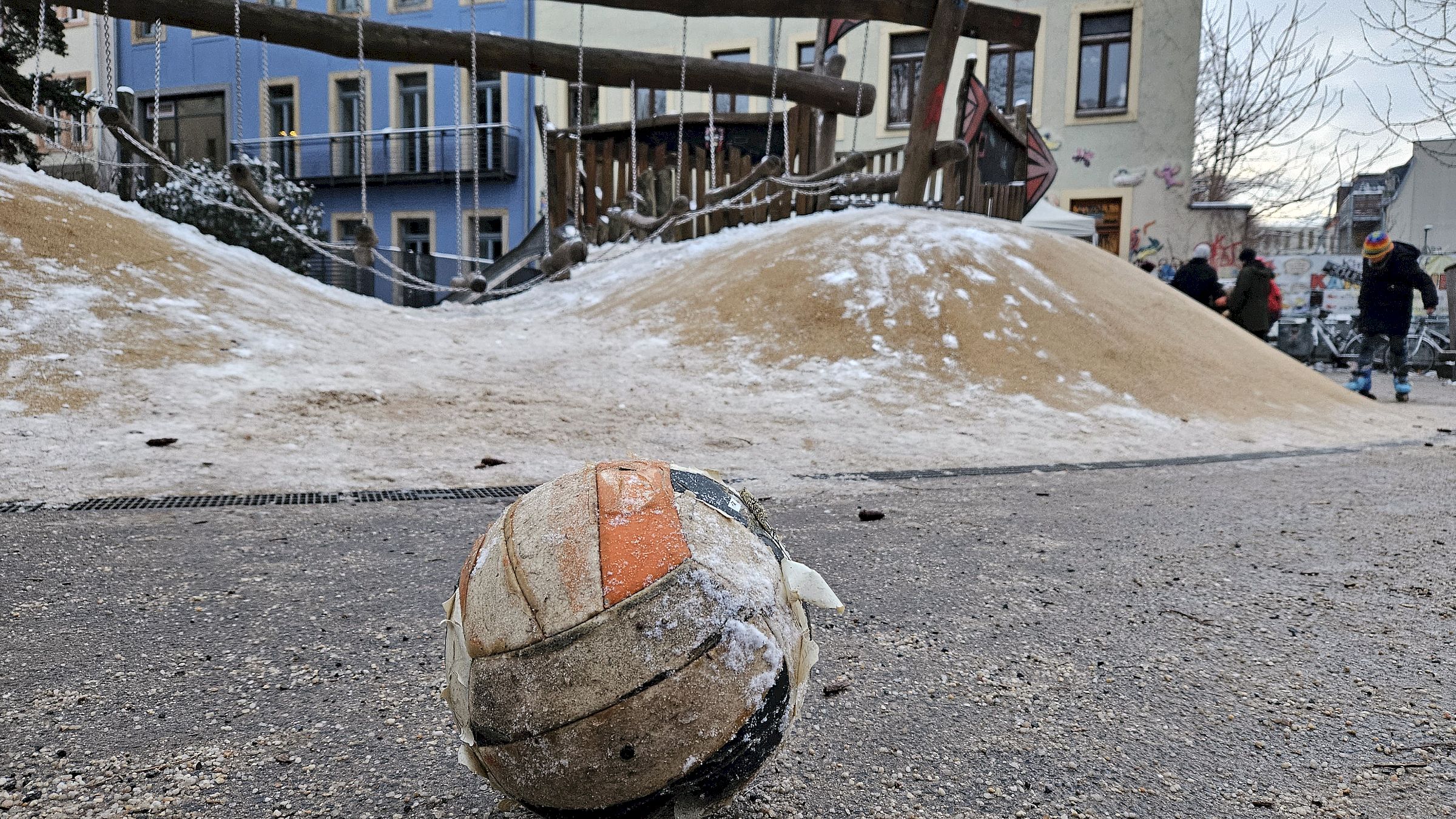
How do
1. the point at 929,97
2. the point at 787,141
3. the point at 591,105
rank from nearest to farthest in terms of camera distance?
the point at 929,97
the point at 787,141
the point at 591,105

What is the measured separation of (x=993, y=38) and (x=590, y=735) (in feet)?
39.8

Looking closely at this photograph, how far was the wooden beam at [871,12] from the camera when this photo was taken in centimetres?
1038

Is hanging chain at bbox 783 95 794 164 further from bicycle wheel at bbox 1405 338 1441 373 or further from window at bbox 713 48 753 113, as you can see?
bicycle wheel at bbox 1405 338 1441 373

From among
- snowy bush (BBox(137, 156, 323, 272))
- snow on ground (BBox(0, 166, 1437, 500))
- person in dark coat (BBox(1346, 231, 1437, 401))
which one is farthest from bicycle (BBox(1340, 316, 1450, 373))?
snowy bush (BBox(137, 156, 323, 272))

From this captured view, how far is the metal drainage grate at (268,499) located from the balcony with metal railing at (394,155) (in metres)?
21.3

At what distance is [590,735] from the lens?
5.39 feet

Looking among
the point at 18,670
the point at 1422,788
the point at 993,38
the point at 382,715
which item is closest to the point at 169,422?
the point at 18,670

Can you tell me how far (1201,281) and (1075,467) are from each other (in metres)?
9.16

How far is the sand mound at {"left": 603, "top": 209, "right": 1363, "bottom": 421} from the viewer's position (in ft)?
28.2

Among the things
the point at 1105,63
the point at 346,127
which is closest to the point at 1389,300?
the point at 1105,63

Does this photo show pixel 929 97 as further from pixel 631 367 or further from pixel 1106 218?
pixel 1106 218

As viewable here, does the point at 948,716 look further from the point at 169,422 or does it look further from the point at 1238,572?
the point at 169,422

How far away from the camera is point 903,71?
76.2ft

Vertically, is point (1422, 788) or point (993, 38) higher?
point (993, 38)
